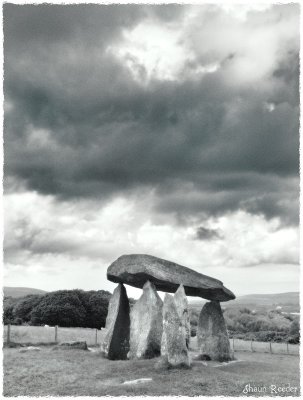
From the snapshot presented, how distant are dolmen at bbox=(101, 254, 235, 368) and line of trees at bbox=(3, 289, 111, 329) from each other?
1314 centimetres

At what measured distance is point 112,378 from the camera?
1448 centimetres

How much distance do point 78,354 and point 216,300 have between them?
7.60m

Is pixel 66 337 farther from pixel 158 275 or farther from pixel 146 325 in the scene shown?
pixel 158 275

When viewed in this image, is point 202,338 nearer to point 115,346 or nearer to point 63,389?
point 115,346

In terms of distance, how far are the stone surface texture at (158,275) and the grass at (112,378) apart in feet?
12.2

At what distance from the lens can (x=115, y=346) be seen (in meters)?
19.9

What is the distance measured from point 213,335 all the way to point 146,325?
15.3 ft

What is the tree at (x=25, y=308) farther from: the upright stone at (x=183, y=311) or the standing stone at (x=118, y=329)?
the upright stone at (x=183, y=311)

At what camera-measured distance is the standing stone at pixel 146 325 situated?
18394 millimetres

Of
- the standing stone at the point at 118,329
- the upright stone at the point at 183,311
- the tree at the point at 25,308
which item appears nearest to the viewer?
the upright stone at the point at 183,311

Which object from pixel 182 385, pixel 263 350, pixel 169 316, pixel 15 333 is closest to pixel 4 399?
pixel 182 385

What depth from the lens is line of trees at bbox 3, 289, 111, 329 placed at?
33.1 metres

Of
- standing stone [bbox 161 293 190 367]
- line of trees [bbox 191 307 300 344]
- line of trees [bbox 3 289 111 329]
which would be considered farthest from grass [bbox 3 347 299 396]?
line of trees [bbox 191 307 300 344]

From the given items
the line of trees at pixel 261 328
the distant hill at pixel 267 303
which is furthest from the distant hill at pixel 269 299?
the line of trees at pixel 261 328
